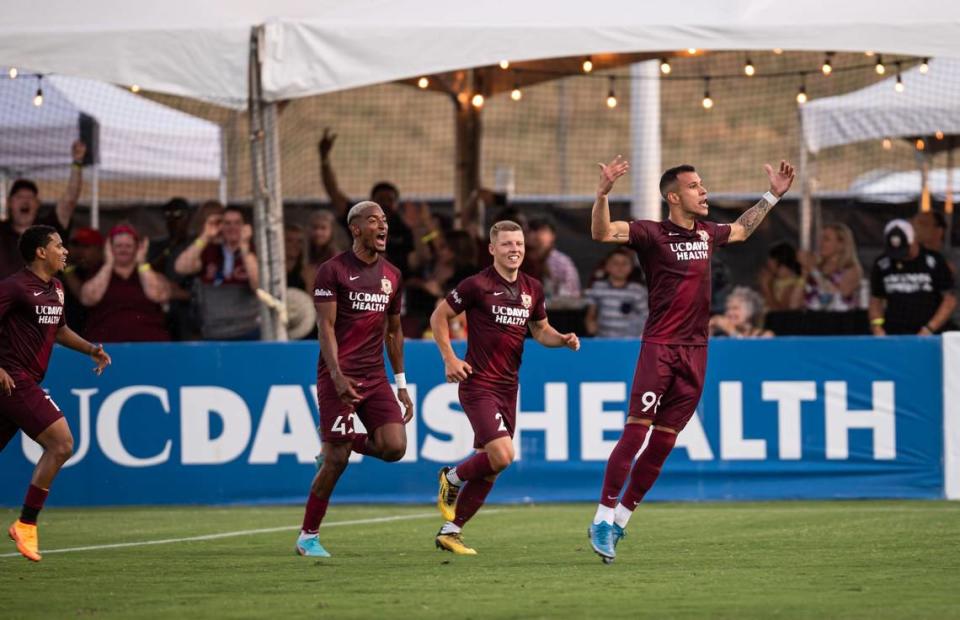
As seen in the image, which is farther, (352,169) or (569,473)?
(352,169)

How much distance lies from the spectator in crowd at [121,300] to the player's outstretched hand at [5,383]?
4.74m

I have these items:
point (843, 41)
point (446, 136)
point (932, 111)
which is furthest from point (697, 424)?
point (446, 136)

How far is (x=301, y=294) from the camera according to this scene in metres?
16.0

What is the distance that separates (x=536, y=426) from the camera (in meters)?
14.9

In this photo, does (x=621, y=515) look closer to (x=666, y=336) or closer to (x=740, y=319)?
(x=666, y=336)

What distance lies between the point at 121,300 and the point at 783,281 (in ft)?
21.3

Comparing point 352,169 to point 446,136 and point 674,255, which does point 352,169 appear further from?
point 674,255

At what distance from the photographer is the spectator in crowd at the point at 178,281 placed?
651 inches

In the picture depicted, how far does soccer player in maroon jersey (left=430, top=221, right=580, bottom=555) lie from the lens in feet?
34.6

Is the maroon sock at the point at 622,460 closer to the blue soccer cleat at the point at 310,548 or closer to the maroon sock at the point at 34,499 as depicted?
the blue soccer cleat at the point at 310,548

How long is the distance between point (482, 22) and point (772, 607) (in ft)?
27.6

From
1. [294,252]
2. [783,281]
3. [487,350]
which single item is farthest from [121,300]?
[783,281]

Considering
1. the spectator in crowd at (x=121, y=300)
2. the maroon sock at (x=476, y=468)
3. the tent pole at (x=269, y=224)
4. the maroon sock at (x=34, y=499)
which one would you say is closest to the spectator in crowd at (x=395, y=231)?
the tent pole at (x=269, y=224)

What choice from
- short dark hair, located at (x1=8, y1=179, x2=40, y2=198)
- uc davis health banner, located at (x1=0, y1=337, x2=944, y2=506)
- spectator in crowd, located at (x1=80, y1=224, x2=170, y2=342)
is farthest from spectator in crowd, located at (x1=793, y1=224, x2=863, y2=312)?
short dark hair, located at (x1=8, y1=179, x2=40, y2=198)
